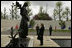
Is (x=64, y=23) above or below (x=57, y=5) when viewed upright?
below

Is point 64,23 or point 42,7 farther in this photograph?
point 42,7

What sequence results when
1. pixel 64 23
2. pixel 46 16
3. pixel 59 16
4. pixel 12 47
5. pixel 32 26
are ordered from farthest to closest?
pixel 46 16, pixel 59 16, pixel 64 23, pixel 32 26, pixel 12 47

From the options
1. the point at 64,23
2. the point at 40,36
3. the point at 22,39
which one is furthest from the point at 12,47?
the point at 64,23

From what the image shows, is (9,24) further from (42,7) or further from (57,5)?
(42,7)

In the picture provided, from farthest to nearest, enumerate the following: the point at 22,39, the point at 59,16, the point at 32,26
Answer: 1. the point at 59,16
2. the point at 32,26
3. the point at 22,39

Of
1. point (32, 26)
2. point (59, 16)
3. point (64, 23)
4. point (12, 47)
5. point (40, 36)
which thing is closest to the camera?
point (12, 47)

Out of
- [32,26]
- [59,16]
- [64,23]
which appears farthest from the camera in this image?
[59,16]

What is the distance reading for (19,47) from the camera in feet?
27.7

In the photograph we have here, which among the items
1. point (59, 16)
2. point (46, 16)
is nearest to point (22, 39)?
point (59, 16)

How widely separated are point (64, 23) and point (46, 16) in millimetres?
12894

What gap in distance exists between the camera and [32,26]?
39.1m

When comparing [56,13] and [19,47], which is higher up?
[56,13]

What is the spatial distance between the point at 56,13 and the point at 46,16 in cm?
1042

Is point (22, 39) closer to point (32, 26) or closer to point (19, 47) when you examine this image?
point (19, 47)
